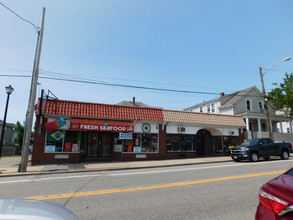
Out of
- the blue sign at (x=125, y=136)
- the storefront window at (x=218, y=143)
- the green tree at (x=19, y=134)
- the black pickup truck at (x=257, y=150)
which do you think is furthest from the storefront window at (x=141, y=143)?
the green tree at (x=19, y=134)

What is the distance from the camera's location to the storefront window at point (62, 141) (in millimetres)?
14680

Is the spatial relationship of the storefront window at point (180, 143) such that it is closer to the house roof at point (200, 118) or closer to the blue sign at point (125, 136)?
the house roof at point (200, 118)

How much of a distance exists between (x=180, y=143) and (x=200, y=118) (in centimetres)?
338

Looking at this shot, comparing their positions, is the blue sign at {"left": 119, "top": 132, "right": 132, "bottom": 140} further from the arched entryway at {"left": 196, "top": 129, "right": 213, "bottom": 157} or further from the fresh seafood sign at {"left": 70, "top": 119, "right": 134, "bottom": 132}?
the arched entryway at {"left": 196, "top": 129, "right": 213, "bottom": 157}

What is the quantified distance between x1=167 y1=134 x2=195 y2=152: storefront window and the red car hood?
15.2 metres

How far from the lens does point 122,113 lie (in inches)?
658

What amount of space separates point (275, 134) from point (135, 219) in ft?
97.5

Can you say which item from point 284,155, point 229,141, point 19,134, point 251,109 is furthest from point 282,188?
point 19,134

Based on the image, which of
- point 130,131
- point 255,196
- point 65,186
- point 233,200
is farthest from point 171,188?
point 130,131

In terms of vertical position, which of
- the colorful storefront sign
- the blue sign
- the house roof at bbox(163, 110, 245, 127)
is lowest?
the blue sign

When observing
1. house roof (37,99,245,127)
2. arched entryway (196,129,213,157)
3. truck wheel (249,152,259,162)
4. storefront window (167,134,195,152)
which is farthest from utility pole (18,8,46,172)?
truck wheel (249,152,259,162)

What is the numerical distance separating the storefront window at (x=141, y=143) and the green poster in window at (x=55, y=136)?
16.6 ft

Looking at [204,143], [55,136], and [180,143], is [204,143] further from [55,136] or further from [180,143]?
[55,136]

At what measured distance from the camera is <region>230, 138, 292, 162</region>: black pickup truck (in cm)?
1504
